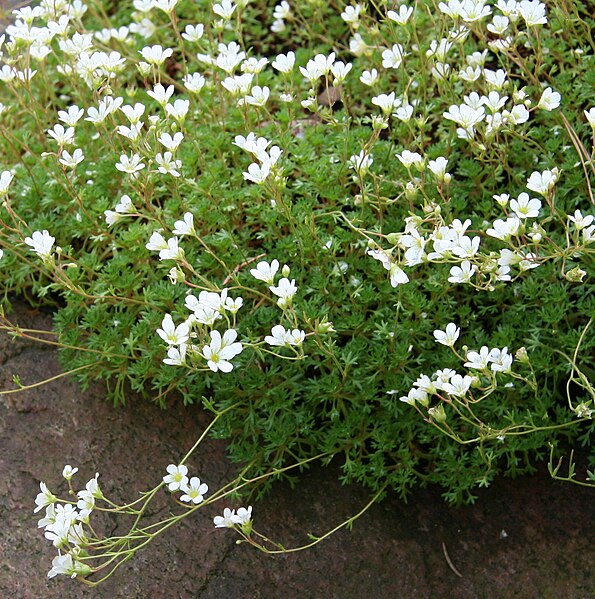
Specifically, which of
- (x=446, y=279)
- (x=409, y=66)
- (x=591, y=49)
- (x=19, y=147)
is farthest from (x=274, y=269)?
(x=591, y=49)

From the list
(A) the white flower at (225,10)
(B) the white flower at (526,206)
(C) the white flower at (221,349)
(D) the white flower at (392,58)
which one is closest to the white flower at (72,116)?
(A) the white flower at (225,10)

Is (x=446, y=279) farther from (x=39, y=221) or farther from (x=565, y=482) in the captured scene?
(x=39, y=221)

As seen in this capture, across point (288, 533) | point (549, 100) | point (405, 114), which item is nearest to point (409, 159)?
point (405, 114)

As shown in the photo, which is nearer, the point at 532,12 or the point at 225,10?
the point at 532,12

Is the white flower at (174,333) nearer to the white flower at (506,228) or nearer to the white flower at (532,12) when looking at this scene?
the white flower at (506,228)

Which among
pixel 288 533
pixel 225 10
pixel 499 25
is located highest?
pixel 225 10

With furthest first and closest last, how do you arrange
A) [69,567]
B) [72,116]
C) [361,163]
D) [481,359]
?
[72,116]
[361,163]
[481,359]
[69,567]

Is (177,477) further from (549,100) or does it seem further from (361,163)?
(549,100)
